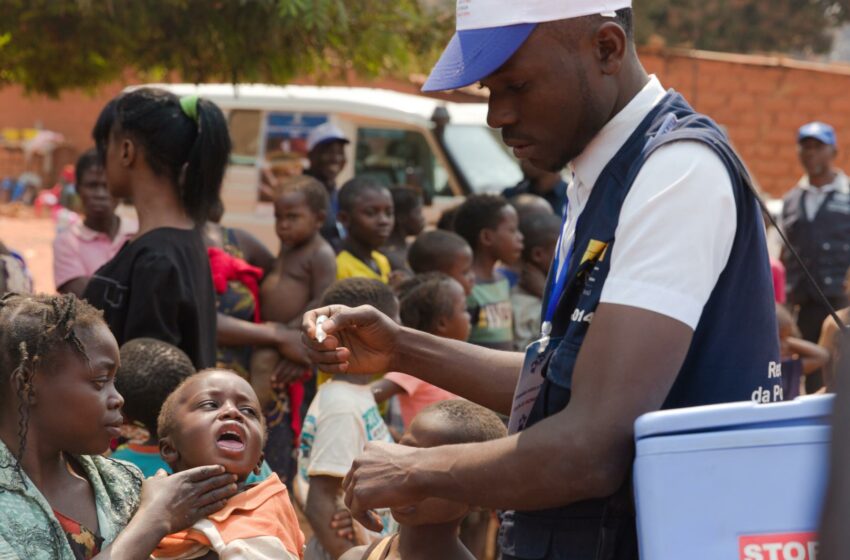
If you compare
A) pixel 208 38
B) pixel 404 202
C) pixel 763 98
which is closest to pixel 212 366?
pixel 208 38

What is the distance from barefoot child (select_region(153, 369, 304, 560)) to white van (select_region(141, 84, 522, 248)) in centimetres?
619

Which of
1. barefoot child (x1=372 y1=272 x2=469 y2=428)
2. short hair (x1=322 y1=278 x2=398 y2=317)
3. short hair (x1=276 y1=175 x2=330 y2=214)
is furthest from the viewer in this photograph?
short hair (x1=276 y1=175 x2=330 y2=214)

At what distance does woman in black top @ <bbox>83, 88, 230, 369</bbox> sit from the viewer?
3.82 meters

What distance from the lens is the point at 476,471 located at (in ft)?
6.81

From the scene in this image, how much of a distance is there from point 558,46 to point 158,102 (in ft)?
7.22

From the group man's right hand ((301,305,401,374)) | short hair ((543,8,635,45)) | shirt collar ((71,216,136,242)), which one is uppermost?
short hair ((543,8,635,45))

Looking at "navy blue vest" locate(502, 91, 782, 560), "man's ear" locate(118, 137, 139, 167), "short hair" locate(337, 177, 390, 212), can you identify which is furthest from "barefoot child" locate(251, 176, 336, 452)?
"navy blue vest" locate(502, 91, 782, 560)

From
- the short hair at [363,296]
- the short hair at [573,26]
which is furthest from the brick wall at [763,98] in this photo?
the short hair at [573,26]

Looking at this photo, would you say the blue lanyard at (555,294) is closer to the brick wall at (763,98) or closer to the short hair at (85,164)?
the short hair at (85,164)

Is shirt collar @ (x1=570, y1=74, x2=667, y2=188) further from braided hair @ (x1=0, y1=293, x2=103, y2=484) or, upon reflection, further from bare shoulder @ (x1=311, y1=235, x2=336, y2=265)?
bare shoulder @ (x1=311, y1=235, x2=336, y2=265)

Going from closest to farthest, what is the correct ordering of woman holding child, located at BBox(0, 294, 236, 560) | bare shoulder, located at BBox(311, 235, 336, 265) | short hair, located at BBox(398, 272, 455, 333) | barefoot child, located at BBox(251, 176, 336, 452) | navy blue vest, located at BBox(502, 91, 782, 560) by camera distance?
navy blue vest, located at BBox(502, 91, 782, 560), woman holding child, located at BBox(0, 294, 236, 560), short hair, located at BBox(398, 272, 455, 333), barefoot child, located at BBox(251, 176, 336, 452), bare shoulder, located at BBox(311, 235, 336, 265)

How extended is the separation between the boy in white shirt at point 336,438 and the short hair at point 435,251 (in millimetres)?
1462

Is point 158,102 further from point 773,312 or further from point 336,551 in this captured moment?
point 773,312

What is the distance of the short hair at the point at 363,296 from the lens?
14.2ft
